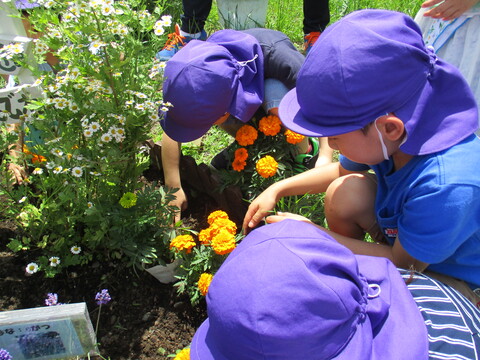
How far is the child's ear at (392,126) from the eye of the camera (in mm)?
1134

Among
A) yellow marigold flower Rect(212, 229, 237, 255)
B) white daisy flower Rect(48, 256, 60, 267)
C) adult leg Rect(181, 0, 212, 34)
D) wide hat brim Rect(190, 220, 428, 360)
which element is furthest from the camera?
adult leg Rect(181, 0, 212, 34)

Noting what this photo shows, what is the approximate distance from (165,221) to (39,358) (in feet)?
2.09

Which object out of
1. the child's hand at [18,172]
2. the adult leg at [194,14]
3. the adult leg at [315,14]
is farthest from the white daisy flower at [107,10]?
the adult leg at [315,14]

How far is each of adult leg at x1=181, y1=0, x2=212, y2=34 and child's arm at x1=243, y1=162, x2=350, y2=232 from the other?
1934 millimetres

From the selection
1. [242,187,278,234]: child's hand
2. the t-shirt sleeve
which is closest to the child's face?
the t-shirt sleeve

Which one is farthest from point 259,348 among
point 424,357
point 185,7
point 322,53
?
point 185,7

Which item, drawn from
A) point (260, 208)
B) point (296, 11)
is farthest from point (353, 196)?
Result: point (296, 11)

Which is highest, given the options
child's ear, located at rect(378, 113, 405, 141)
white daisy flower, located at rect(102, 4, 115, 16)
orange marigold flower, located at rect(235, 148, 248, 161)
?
white daisy flower, located at rect(102, 4, 115, 16)

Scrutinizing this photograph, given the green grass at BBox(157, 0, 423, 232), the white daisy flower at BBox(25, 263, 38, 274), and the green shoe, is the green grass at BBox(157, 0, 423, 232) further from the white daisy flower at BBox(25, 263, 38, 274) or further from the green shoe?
the white daisy flower at BBox(25, 263, 38, 274)

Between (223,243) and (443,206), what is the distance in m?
0.72

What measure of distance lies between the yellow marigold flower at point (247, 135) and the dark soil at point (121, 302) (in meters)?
0.74

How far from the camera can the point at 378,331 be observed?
99cm

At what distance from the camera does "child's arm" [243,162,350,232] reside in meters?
1.72

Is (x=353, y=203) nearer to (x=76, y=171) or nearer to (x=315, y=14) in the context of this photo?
(x=76, y=171)
